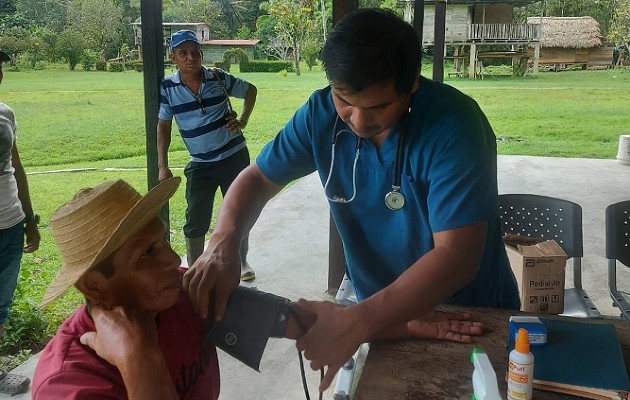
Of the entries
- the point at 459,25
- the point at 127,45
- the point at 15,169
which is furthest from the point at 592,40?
the point at 15,169

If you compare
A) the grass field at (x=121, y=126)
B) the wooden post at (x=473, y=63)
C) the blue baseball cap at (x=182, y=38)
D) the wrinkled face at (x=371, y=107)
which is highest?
the wooden post at (x=473, y=63)

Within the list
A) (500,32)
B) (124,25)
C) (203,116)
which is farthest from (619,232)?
(500,32)

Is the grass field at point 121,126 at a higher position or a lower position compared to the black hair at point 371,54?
lower

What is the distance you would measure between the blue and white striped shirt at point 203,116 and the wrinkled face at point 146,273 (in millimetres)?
2922

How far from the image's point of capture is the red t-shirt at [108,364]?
1078 mm

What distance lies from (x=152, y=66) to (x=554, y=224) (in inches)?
98.3

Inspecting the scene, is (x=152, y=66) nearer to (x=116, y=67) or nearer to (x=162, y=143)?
(x=162, y=143)

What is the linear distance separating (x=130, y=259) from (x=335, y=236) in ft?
8.91

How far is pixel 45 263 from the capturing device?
18.2 ft

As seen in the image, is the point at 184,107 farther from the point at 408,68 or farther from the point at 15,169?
the point at 408,68

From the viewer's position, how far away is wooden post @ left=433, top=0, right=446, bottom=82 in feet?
14.6

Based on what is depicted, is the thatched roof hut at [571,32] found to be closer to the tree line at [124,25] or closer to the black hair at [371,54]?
the tree line at [124,25]

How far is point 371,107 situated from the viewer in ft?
4.28

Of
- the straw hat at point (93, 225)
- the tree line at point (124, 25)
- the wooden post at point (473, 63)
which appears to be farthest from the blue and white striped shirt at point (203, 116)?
the wooden post at point (473, 63)
